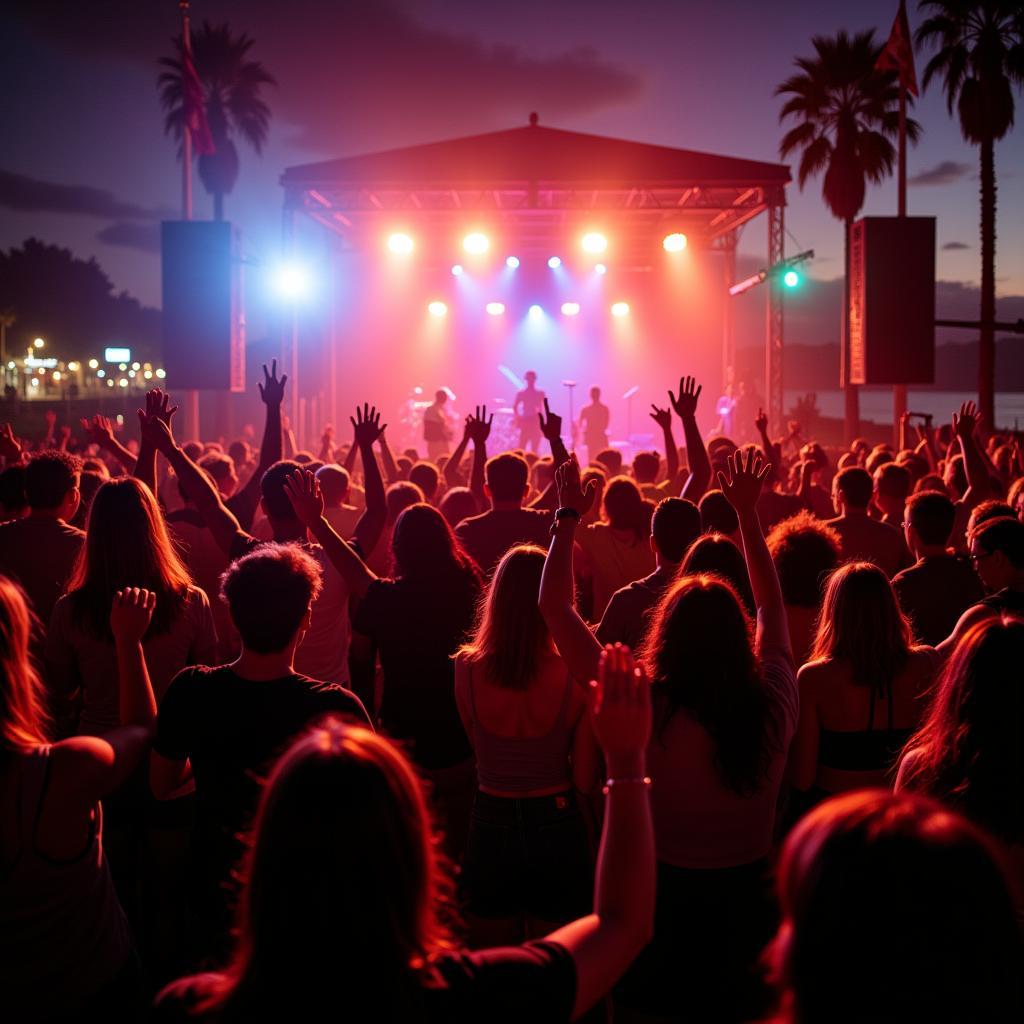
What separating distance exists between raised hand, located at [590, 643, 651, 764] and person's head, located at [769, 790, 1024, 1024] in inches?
16.7

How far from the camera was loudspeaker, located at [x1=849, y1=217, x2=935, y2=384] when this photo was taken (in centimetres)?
1288

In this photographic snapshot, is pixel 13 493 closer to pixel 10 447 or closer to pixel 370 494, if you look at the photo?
pixel 370 494

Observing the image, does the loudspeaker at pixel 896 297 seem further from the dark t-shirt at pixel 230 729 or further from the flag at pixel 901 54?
the dark t-shirt at pixel 230 729

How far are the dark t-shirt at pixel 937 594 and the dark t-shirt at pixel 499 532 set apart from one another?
1.76 m

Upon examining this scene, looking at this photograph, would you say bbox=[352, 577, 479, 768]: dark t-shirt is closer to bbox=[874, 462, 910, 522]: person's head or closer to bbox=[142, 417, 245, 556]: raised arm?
bbox=[142, 417, 245, 556]: raised arm

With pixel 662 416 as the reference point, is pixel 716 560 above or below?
below

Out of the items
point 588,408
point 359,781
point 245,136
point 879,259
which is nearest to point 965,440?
point 359,781

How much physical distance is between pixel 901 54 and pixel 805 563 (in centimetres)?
1592

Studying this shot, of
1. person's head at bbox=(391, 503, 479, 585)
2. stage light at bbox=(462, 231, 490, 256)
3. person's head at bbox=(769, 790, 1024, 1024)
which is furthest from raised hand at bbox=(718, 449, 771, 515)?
stage light at bbox=(462, 231, 490, 256)

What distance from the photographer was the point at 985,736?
2.14 meters

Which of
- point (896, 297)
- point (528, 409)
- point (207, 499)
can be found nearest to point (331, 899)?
point (207, 499)

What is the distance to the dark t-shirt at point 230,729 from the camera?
98.6 inches

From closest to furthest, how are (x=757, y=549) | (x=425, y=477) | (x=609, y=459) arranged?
(x=757, y=549) < (x=425, y=477) < (x=609, y=459)

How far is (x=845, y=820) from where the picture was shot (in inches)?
48.6
